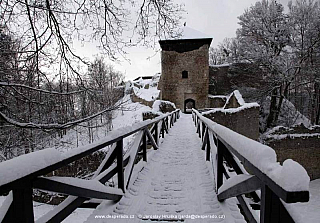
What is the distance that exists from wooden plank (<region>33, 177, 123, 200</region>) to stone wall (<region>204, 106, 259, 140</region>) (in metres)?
9.85

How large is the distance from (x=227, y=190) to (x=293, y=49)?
20247 millimetres

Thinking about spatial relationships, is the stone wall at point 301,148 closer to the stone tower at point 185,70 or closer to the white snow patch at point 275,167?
the stone tower at point 185,70

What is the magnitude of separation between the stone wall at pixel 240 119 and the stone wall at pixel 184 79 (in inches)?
374

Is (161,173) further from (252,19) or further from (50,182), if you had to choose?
(252,19)

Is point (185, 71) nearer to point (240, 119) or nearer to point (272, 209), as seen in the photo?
point (240, 119)

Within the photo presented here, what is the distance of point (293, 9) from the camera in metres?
18.5

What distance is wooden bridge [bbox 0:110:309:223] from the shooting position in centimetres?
96

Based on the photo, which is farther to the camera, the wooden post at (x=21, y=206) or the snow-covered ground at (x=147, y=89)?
the snow-covered ground at (x=147, y=89)

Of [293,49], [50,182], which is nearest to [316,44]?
[293,49]

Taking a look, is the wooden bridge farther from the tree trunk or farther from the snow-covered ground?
the snow-covered ground

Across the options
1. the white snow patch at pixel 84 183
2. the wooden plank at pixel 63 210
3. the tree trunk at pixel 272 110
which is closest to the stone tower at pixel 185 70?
the tree trunk at pixel 272 110

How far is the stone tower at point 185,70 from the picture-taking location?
22000 millimetres

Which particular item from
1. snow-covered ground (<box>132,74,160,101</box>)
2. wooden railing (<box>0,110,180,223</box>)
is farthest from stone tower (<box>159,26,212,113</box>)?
wooden railing (<box>0,110,180,223</box>)

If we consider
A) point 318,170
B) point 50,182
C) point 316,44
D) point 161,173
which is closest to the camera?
point 50,182
